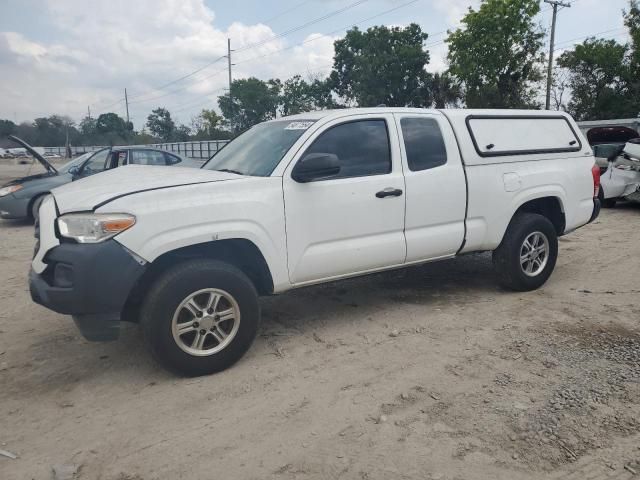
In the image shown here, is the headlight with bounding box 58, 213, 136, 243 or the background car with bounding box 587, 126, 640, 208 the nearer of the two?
the headlight with bounding box 58, 213, 136, 243

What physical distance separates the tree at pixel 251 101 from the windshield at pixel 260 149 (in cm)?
5586

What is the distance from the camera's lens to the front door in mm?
3824

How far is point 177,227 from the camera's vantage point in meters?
3.34

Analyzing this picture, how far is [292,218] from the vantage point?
3.76 meters

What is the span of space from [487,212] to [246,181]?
7.92 ft

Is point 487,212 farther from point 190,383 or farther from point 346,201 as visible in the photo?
point 190,383

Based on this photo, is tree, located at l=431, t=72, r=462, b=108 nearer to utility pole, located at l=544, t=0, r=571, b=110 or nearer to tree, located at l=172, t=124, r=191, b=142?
utility pole, located at l=544, t=0, r=571, b=110

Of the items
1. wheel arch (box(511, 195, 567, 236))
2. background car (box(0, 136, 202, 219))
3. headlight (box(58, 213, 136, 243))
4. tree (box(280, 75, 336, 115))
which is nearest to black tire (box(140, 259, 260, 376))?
headlight (box(58, 213, 136, 243))

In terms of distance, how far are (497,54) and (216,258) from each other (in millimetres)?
37169

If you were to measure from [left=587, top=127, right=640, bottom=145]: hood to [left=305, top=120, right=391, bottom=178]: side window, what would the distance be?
42.4ft

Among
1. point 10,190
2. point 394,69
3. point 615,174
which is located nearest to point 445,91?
point 394,69

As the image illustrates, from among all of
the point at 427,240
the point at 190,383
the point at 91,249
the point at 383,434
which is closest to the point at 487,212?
the point at 427,240

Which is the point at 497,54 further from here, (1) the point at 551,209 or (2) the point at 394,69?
(1) the point at 551,209

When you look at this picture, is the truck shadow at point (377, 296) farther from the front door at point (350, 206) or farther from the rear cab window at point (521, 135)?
the rear cab window at point (521, 135)
